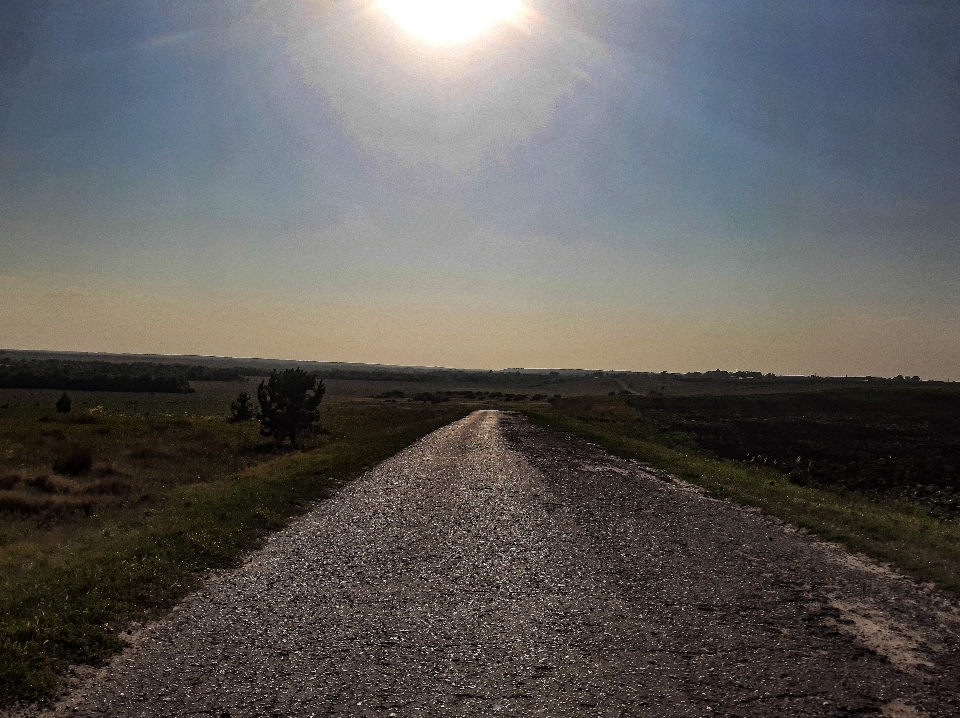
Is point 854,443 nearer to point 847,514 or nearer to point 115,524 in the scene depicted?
point 847,514

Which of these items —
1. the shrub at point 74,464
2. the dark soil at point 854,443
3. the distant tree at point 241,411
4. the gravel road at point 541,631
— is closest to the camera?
the gravel road at point 541,631

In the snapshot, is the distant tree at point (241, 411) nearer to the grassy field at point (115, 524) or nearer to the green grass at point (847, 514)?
the grassy field at point (115, 524)

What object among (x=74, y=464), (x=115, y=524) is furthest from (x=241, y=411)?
(x=115, y=524)

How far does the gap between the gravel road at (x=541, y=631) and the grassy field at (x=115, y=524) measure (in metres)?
0.62

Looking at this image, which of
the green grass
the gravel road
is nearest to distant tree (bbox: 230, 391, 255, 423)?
the green grass

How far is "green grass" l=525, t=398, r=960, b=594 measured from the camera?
1116 cm

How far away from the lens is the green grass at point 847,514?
36.6ft

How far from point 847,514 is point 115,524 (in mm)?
17460

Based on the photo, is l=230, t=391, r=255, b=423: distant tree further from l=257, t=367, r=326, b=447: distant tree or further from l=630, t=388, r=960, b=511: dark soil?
l=630, t=388, r=960, b=511: dark soil

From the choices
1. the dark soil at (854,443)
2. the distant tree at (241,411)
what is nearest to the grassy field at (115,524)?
the distant tree at (241,411)

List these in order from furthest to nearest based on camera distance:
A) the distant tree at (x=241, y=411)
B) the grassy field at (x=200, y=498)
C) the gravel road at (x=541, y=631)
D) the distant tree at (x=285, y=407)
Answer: the distant tree at (x=241, y=411) → the distant tree at (x=285, y=407) → the grassy field at (x=200, y=498) → the gravel road at (x=541, y=631)

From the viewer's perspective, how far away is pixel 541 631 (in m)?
7.58

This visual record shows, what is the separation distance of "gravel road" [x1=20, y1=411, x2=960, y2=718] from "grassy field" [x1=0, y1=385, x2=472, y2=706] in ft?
2.04

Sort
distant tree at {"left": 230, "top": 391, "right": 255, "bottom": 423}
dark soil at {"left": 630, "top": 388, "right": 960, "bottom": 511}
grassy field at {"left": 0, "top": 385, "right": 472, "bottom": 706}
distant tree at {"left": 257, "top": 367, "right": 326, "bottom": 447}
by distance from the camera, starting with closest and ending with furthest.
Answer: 1. grassy field at {"left": 0, "top": 385, "right": 472, "bottom": 706}
2. dark soil at {"left": 630, "top": 388, "right": 960, "bottom": 511}
3. distant tree at {"left": 257, "top": 367, "right": 326, "bottom": 447}
4. distant tree at {"left": 230, "top": 391, "right": 255, "bottom": 423}
